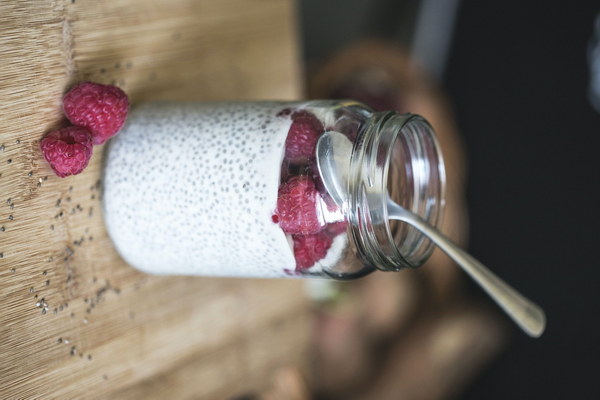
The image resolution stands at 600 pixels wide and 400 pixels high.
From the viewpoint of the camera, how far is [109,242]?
2.07 feet

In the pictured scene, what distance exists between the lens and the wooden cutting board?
0.55 meters

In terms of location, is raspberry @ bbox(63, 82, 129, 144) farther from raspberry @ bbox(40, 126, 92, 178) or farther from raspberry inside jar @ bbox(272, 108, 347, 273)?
raspberry inside jar @ bbox(272, 108, 347, 273)

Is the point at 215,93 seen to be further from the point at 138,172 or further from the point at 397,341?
the point at 397,341

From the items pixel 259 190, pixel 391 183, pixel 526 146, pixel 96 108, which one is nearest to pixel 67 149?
pixel 96 108

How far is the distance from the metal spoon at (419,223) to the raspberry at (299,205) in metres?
0.02

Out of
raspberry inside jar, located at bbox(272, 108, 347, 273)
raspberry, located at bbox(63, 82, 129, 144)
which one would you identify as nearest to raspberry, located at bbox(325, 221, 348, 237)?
raspberry inside jar, located at bbox(272, 108, 347, 273)

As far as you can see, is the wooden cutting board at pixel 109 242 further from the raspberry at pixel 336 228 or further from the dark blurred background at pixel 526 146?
the dark blurred background at pixel 526 146

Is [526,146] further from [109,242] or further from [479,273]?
[109,242]

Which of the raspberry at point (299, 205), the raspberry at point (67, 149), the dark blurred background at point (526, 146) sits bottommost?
the dark blurred background at point (526, 146)

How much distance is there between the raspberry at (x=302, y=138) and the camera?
0.54 metres

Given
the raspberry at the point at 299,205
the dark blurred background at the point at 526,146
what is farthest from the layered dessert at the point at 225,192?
the dark blurred background at the point at 526,146

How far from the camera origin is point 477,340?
1.27 metres

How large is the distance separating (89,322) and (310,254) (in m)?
0.22

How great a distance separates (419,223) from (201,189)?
0.61 ft
